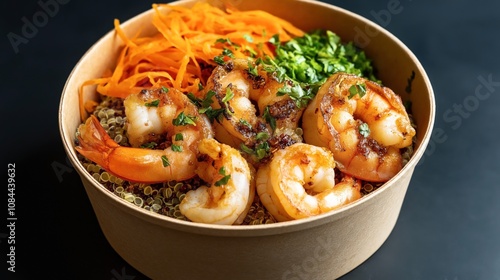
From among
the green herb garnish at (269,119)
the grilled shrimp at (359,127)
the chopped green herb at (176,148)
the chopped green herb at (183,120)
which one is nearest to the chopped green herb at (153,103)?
the chopped green herb at (183,120)

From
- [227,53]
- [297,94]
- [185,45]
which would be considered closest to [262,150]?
[297,94]

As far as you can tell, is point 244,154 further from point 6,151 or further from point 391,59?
point 6,151

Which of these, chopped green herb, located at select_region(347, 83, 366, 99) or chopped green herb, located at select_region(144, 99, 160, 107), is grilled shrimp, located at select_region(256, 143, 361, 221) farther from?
chopped green herb, located at select_region(144, 99, 160, 107)

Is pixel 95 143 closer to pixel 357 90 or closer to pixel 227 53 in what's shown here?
pixel 227 53

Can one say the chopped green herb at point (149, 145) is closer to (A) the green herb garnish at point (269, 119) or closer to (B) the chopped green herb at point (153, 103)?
(B) the chopped green herb at point (153, 103)

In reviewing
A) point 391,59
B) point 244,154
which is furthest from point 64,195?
point 391,59

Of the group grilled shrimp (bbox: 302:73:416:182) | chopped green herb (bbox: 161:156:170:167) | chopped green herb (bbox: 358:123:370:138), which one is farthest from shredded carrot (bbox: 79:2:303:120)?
chopped green herb (bbox: 358:123:370:138)
